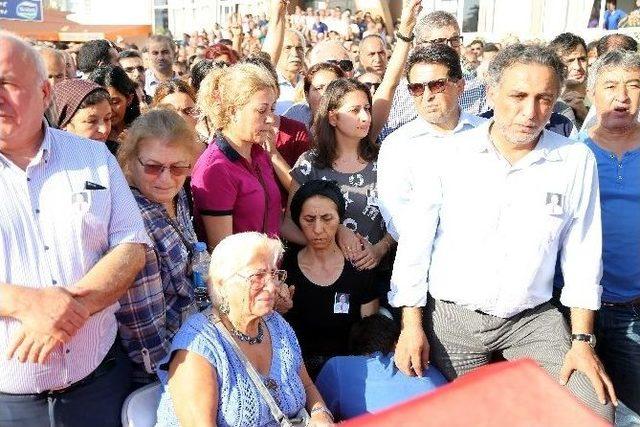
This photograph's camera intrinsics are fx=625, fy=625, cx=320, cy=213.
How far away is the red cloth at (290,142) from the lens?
4031mm

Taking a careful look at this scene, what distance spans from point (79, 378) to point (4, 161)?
0.73 m

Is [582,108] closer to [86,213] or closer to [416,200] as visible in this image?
[416,200]

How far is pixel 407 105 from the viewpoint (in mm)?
4172

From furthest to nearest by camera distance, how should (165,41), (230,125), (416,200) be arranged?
(165,41), (230,125), (416,200)

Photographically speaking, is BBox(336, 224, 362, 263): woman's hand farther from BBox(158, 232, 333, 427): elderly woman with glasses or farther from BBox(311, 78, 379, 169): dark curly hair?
BBox(158, 232, 333, 427): elderly woman with glasses

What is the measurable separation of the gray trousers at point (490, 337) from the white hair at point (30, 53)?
1.72 metres

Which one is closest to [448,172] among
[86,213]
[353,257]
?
[353,257]

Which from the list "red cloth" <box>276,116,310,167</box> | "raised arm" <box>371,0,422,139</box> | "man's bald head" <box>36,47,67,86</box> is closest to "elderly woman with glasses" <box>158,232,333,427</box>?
"red cloth" <box>276,116,310,167</box>

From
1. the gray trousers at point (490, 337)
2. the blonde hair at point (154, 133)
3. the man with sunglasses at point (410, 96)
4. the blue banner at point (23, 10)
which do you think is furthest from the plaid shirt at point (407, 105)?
the blue banner at point (23, 10)

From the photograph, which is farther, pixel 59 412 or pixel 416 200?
pixel 416 200

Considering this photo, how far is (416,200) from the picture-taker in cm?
261

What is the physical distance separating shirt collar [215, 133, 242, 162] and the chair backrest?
1149 mm

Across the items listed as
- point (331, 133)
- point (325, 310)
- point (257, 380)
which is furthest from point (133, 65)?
point (257, 380)

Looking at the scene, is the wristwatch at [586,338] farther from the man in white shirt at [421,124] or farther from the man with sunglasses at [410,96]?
the man with sunglasses at [410,96]
